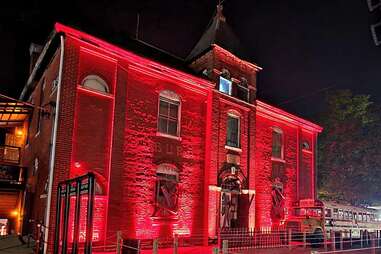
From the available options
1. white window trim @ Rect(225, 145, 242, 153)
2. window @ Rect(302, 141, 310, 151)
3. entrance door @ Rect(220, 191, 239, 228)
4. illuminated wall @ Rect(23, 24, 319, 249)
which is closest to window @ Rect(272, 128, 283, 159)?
illuminated wall @ Rect(23, 24, 319, 249)

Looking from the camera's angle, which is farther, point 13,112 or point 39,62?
point 13,112

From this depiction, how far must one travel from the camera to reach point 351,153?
2869 centimetres

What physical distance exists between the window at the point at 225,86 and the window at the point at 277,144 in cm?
441

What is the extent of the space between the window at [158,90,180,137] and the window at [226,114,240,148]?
10.7 ft

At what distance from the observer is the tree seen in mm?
28562

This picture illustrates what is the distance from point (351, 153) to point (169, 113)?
58.2ft

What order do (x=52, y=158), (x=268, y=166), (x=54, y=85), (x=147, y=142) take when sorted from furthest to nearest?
(x=268, y=166), (x=147, y=142), (x=54, y=85), (x=52, y=158)

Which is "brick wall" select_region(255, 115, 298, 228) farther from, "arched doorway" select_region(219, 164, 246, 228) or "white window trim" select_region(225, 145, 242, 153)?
"white window trim" select_region(225, 145, 242, 153)

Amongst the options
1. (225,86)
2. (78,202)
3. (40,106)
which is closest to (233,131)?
(225,86)

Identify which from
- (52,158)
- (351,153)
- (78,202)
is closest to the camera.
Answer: (78,202)

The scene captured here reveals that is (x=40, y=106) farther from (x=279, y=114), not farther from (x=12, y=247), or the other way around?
(x=279, y=114)

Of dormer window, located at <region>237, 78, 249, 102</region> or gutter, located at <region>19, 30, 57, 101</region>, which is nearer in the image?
gutter, located at <region>19, 30, 57, 101</region>

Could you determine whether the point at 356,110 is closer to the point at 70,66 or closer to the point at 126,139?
the point at 126,139

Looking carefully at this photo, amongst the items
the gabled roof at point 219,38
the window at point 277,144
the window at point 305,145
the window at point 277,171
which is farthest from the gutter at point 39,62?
the window at point 305,145
